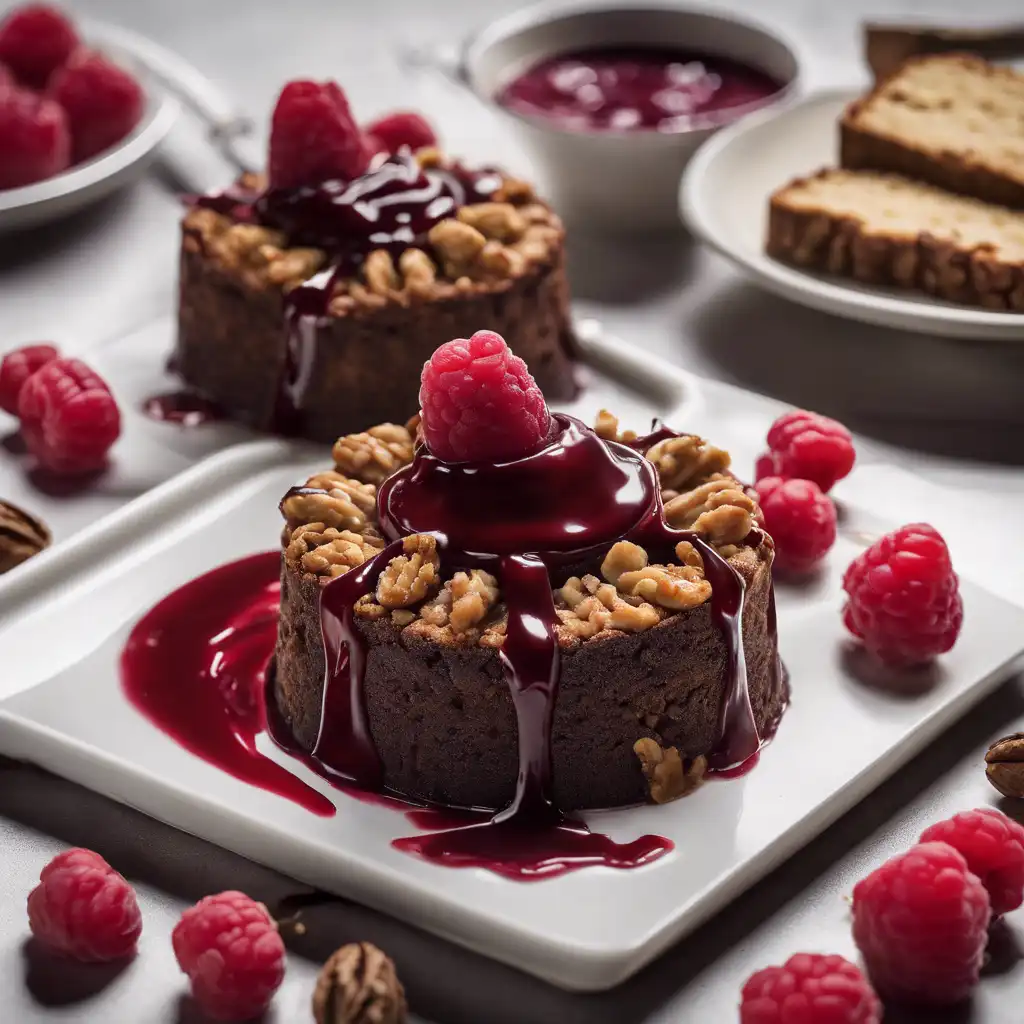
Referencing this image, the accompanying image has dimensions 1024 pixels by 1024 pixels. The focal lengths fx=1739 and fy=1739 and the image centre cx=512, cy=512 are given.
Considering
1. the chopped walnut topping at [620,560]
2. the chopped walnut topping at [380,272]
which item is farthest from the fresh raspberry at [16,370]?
the chopped walnut topping at [620,560]

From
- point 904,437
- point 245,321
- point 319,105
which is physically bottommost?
point 904,437

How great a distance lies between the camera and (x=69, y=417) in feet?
9.33

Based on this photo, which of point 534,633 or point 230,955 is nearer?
point 230,955

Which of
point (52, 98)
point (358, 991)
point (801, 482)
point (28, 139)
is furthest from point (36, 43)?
point (358, 991)

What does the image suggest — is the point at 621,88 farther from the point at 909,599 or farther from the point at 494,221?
the point at 909,599

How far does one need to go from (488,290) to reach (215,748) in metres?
1.02

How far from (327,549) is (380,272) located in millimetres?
836

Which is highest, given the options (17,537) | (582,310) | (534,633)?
(534,633)

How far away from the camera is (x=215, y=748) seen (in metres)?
2.18

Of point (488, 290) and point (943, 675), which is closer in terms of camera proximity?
point (943, 675)

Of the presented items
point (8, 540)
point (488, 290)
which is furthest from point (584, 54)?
point (8, 540)

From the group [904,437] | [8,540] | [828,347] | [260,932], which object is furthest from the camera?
[828,347]

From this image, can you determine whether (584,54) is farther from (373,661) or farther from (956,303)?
(373,661)

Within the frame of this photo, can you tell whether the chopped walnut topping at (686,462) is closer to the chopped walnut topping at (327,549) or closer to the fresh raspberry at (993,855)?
the chopped walnut topping at (327,549)
